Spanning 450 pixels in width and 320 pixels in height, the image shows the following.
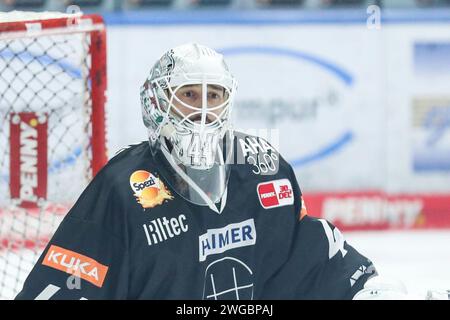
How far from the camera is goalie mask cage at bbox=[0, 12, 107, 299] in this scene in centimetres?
343

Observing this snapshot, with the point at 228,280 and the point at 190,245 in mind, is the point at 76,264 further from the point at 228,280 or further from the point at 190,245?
the point at 228,280

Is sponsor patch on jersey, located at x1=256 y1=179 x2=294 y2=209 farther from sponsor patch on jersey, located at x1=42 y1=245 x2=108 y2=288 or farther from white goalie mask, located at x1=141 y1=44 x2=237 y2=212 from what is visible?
sponsor patch on jersey, located at x1=42 y1=245 x2=108 y2=288

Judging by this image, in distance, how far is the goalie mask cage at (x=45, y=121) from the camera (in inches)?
135

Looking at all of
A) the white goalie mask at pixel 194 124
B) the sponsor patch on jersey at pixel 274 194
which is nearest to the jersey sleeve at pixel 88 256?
the white goalie mask at pixel 194 124

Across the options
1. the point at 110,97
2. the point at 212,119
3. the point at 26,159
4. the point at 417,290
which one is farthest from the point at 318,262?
the point at 110,97

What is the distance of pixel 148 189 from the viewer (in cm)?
261

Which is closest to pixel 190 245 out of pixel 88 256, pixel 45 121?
pixel 88 256

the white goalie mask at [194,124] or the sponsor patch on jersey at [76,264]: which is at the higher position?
the white goalie mask at [194,124]

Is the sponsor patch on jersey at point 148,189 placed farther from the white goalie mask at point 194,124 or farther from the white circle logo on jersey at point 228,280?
the white circle logo on jersey at point 228,280

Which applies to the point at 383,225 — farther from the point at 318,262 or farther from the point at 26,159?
the point at 318,262

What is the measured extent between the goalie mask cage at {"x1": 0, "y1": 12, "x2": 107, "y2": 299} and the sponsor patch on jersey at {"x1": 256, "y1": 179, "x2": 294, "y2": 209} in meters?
0.84

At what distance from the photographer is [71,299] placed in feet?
8.21

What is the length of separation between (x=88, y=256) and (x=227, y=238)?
346mm

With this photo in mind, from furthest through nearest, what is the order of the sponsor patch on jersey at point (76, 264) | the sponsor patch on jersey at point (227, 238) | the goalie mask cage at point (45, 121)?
the goalie mask cage at point (45, 121), the sponsor patch on jersey at point (227, 238), the sponsor patch on jersey at point (76, 264)
